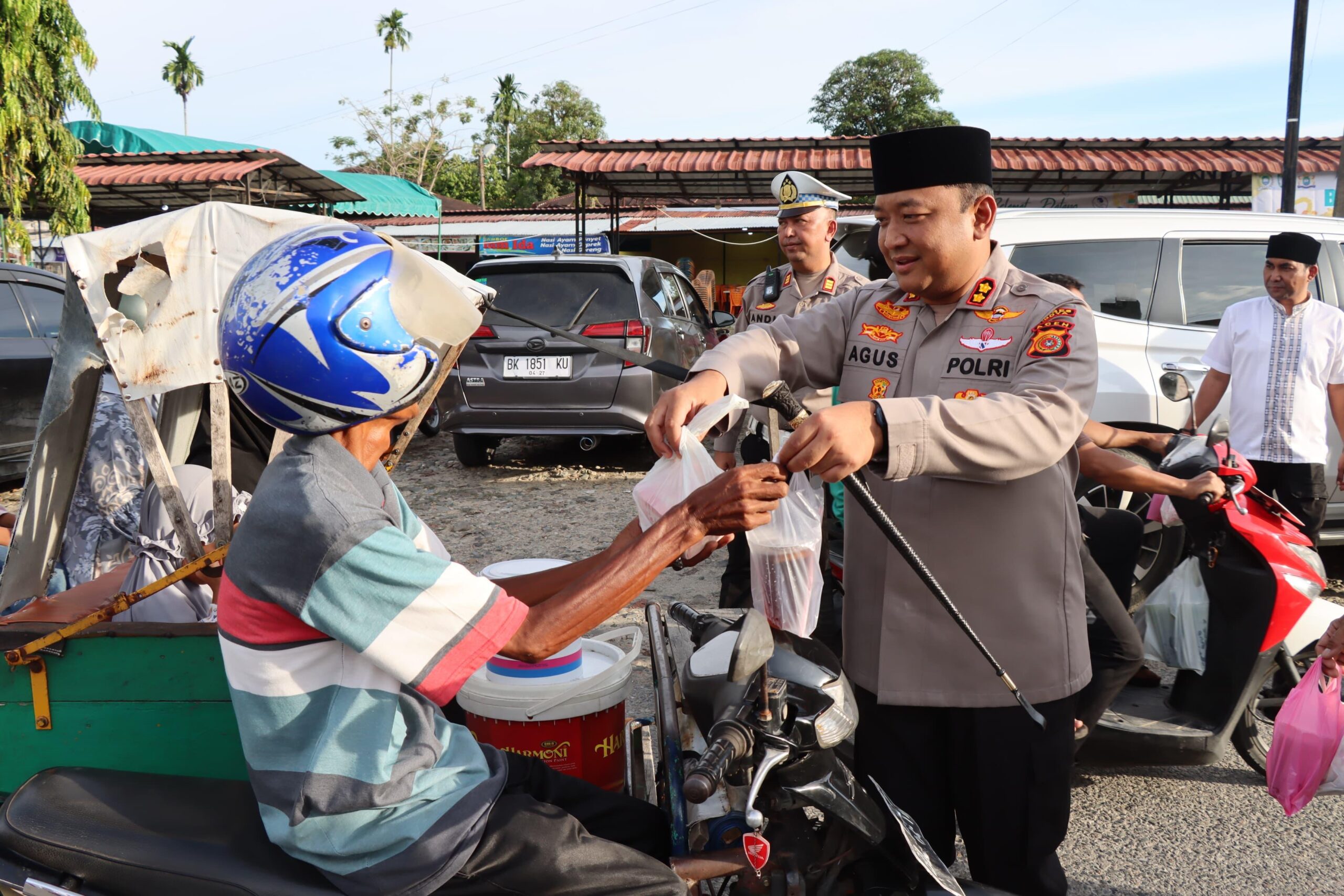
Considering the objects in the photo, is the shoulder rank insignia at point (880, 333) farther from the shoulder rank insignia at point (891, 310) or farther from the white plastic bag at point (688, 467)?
the white plastic bag at point (688, 467)

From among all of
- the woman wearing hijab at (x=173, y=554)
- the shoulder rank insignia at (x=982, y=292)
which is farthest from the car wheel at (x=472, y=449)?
the shoulder rank insignia at (x=982, y=292)

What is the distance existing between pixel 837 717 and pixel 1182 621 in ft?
7.45

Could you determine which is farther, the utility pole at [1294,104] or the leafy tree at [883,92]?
the leafy tree at [883,92]

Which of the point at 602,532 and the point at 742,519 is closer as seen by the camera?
the point at 742,519

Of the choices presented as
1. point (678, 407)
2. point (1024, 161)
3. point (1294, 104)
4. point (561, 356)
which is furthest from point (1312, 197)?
point (678, 407)

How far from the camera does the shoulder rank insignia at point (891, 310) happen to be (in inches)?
82.2

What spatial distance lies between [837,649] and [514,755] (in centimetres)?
169

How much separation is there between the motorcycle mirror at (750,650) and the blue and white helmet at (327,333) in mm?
679

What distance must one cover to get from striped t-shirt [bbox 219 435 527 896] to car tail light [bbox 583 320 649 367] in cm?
624

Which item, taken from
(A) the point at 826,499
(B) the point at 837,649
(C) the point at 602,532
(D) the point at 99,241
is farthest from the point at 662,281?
(D) the point at 99,241

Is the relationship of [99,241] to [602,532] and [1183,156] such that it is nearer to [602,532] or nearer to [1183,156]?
[602,532]

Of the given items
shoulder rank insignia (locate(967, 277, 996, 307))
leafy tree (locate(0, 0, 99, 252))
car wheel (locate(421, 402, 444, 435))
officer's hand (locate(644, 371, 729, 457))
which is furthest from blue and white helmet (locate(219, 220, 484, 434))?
leafy tree (locate(0, 0, 99, 252))

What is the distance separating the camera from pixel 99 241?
2529 mm

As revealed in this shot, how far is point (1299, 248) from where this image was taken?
456 centimetres
